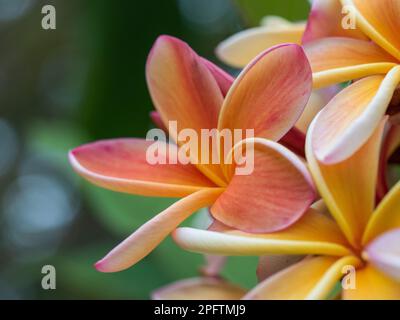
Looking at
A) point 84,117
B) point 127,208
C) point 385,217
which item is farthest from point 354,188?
point 84,117

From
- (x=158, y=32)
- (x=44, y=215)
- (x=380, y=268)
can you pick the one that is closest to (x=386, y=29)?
(x=380, y=268)

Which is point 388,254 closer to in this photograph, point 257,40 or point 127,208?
point 257,40


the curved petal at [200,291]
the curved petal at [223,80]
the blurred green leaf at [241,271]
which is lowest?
the blurred green leaf at [241,271]

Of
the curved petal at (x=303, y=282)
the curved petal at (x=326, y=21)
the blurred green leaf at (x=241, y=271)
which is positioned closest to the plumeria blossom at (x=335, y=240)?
the curved petal at (x=303, y=282)

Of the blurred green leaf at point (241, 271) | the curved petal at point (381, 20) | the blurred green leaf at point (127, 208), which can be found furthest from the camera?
the blurred green leaf at point (127, 208)

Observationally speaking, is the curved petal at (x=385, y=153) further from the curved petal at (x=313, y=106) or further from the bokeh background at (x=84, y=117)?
the bokeh background at (x=84, y=117)

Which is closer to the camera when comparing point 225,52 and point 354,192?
point 354,192

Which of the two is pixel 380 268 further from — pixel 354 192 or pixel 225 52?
pixel 225 52
